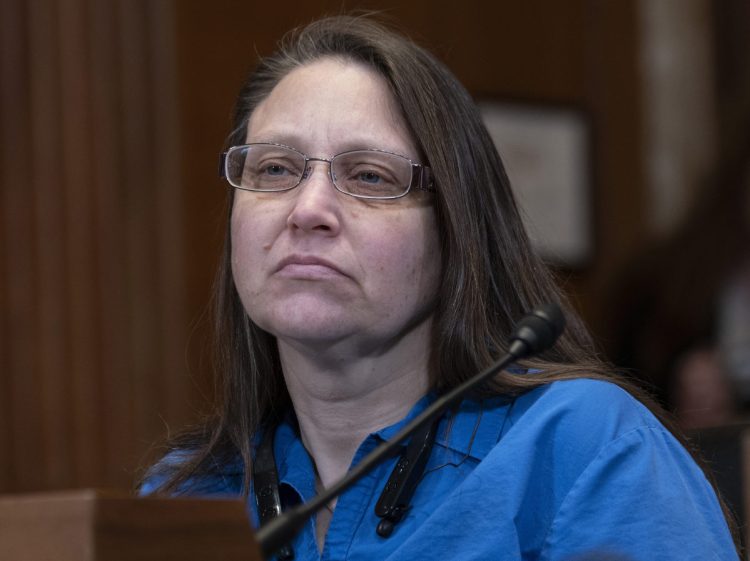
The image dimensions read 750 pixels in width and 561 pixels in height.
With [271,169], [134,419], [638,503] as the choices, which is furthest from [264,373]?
[134,419]

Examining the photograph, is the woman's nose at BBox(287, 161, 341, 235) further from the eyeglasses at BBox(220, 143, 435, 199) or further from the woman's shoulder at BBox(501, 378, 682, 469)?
the woman's shoulder at BBox(501, 378, 682, 469)

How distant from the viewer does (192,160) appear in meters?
4.24

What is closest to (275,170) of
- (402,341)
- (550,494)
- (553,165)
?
(402,341)

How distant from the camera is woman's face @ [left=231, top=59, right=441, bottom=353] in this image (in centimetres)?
182

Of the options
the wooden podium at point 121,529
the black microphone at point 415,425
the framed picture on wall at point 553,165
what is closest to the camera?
the wooden podium at point 121,529

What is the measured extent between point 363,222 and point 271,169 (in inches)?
8.3

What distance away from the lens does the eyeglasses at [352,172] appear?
1880mm

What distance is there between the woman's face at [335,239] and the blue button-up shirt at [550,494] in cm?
22

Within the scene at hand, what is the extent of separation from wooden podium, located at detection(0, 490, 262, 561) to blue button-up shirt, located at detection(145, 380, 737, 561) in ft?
1.82

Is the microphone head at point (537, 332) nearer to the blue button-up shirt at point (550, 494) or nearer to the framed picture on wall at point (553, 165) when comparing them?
the blue button-up shirt at point (550, 494)

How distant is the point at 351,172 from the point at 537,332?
1.49 ft

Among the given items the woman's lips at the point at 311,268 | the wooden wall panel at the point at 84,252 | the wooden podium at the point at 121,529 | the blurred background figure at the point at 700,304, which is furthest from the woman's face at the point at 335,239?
the blurred background figure at the point at 700,304

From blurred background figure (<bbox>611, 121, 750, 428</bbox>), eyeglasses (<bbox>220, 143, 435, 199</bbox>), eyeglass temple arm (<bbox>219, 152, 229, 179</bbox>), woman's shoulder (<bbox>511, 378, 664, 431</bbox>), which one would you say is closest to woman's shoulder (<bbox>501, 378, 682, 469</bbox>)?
woman's shoulder (<bbox>511, 378, 664, 431</bbox>)

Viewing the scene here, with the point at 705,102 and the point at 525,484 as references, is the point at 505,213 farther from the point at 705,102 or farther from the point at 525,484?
the point at 705,102
